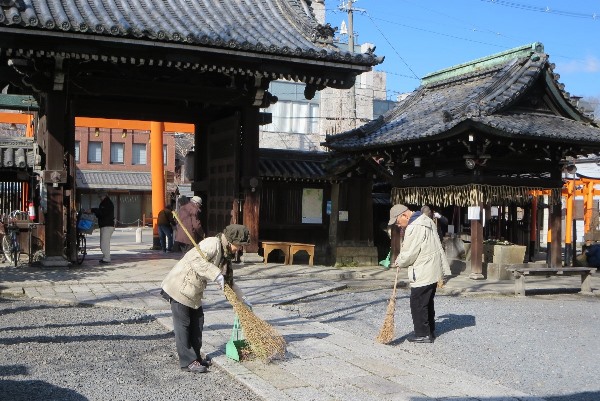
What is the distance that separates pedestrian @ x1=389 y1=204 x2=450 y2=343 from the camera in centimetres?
770

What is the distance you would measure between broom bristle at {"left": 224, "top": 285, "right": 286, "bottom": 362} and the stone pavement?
0.44ft

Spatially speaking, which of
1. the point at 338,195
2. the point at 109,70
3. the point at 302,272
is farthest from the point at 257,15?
the point at 302,272

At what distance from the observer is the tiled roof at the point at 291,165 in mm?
16938

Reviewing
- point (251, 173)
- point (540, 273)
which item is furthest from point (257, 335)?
point (251, 173)

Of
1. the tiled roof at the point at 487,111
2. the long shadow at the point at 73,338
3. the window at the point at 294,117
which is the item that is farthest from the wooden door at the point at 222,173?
the window at the point at 294,117

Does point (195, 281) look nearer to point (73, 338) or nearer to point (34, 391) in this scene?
point (34, 391)

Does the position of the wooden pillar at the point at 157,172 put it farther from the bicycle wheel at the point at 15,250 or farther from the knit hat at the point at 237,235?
the knit hat at the point at 237,235

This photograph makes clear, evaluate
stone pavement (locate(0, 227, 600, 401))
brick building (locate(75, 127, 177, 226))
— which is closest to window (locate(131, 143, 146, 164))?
brick building (locate(75, 127, 177, 226))

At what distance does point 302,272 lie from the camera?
45.8ft

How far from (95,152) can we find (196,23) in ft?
119

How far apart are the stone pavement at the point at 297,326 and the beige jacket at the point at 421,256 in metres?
0.90

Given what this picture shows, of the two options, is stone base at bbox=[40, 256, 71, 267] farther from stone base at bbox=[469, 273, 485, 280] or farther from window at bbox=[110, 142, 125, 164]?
window at bbox=[110, 142, 125, 164]

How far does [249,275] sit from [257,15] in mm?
6468

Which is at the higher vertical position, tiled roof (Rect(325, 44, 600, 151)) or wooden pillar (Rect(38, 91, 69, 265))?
tiled roof (Rect(325, 44, 600, 151))
